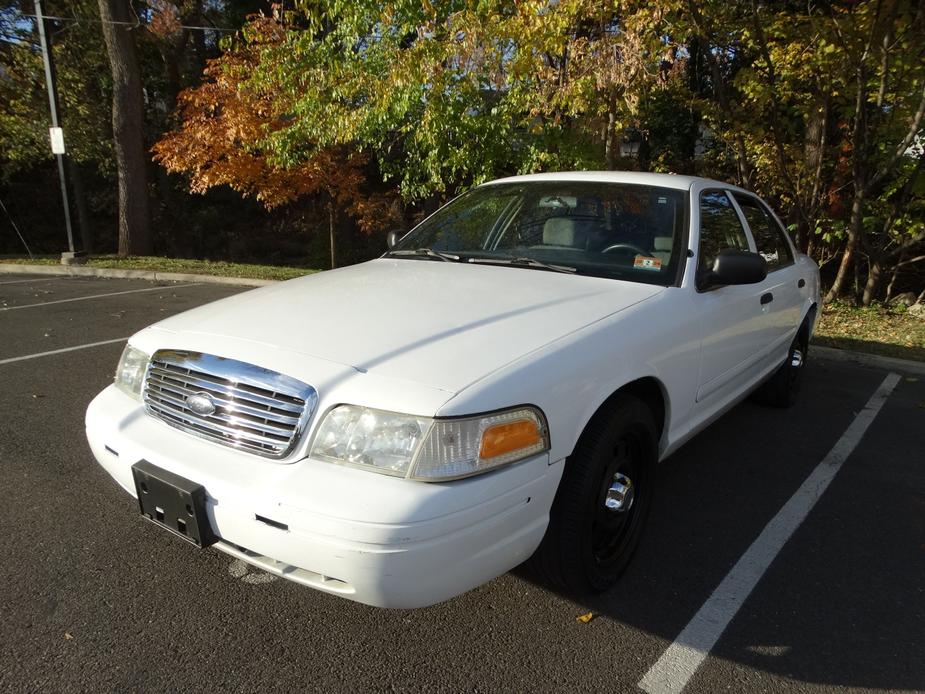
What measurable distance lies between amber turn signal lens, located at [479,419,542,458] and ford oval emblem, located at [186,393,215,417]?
0.94m

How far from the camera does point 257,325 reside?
2477mm

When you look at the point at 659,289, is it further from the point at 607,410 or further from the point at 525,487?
the point at 525,487

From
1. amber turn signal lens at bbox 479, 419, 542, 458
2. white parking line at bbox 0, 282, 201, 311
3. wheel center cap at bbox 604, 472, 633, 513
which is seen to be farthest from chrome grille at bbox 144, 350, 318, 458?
white parking line at bbox 0, 282, 201, 311

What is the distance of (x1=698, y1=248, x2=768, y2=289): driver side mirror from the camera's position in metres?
3.01

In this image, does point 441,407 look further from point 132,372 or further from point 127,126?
point 127,126

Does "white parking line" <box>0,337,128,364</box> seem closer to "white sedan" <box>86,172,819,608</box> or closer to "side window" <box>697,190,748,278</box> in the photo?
"white sedan" <box>86,172,819,608</box>

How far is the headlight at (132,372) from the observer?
2623 millimetres

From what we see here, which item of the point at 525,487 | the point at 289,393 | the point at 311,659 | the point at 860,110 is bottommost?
the point at 311,659

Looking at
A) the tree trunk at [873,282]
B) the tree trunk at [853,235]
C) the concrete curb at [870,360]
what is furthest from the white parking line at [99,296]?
the tree trunk at [873,282]

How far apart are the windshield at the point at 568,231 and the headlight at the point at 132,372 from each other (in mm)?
1500

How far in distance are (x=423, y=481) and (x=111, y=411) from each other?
1.37 metres

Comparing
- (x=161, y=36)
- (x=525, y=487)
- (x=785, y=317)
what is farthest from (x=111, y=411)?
(x=161, y=36)

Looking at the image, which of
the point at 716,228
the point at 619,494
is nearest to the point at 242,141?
the point at 716,228

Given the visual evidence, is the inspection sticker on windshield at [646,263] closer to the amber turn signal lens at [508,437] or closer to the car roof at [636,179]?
the car roof at [636,179]
